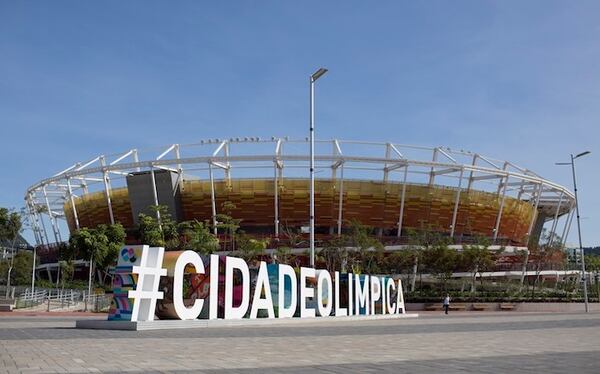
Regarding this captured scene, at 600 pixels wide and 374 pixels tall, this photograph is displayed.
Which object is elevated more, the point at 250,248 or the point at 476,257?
the point at 250,248

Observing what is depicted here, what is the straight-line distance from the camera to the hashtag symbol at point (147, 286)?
20312 millimetres

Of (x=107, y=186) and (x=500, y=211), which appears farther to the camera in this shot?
(x=500, y=211)

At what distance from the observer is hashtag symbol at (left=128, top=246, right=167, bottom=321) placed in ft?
66.6

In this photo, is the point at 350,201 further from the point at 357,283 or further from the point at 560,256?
the point at 357,283

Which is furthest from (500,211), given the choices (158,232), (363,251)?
(158,232)

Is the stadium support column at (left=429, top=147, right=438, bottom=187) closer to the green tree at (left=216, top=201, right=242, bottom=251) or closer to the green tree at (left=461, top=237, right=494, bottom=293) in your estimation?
the green tree at (left=461, top=237, right=494, bottom=293)

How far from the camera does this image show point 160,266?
2116 centimetres

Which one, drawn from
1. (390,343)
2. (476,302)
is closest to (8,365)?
(390,343)

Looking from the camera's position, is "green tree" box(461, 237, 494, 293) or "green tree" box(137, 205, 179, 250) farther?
"green tree" box(461, 237, 494, 293)

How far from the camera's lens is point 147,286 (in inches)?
819

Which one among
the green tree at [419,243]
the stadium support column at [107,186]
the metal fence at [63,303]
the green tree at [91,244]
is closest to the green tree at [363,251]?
the green tree at [419,243]

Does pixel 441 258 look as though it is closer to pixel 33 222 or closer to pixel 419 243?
pixel 419 243

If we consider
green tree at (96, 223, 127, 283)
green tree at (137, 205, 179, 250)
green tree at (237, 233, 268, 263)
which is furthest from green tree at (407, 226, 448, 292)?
green tree at (96, 223, 127, 283)

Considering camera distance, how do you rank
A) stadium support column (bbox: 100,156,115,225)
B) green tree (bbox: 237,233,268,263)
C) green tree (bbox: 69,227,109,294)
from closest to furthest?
green tree (bbox: 237,233,268,263) → green tree (bbox: 69,227,109,294) → stadium support column (bbox: 100,156,115,225)
